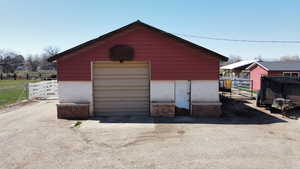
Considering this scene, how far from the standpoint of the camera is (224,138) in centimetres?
587

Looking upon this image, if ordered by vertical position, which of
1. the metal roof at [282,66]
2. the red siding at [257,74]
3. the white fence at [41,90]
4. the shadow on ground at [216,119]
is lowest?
the shadow on ground at [216,119]

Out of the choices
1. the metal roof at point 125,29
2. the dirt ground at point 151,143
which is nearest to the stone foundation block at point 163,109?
the dirt ground at point 151,143

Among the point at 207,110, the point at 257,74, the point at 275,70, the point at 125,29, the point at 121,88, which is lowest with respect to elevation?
the point at 207,110

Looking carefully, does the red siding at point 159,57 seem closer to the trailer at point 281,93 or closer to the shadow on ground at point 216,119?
the shadow on ground at point 216,119

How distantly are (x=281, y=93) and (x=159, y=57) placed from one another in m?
6.14

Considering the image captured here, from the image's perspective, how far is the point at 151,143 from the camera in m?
5.50

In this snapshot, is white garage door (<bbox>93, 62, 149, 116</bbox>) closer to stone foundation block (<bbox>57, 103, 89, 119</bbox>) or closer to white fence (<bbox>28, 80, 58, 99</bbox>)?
stone foundation block (<bbox>57, 103, 89, 119</bbox>)

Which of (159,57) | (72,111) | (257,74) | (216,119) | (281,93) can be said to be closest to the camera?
(216,119)

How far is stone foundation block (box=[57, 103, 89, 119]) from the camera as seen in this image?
8.42 meters

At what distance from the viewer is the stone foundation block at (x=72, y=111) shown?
8.42 m

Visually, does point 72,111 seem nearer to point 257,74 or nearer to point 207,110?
point 207,110

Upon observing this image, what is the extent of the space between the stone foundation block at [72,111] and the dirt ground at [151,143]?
0.45 metres

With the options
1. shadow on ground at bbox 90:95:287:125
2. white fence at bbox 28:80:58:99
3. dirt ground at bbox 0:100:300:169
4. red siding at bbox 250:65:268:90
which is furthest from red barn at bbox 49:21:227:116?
red siding at bbox 250:65:268:90

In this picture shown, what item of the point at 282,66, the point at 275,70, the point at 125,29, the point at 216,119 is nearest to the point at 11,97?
the point at 125,29
